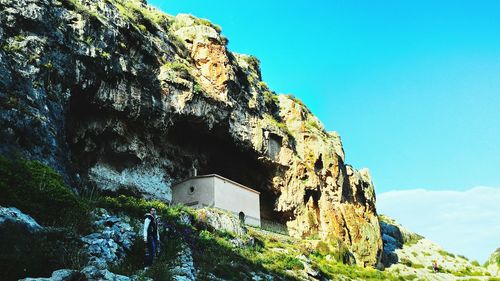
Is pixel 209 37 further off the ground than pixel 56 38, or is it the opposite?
pixel 209 37

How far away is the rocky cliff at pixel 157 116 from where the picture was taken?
82.4 feet

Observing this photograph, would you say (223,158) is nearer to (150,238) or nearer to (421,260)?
(150,238)

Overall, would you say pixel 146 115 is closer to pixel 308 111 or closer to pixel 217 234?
pixel 217 234

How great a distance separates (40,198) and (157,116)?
20262 mm

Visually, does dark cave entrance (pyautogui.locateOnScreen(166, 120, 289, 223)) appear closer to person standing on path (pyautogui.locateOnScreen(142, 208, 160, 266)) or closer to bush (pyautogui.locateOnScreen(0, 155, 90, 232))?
bush (pyautogui.locateOnScreen(0, 155, 90, 232))

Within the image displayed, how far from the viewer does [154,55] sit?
36.3m

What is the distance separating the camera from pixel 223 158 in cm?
4378

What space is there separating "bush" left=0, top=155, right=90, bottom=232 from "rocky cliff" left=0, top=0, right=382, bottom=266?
425 centimetres

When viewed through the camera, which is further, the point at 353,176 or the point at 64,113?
the point at 353,176

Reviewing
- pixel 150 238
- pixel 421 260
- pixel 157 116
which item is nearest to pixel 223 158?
pixel 157 116

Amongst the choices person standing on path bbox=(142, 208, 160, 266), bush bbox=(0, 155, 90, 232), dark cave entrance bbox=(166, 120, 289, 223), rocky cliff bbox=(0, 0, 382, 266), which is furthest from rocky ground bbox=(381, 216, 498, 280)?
bush bbox=(0, 155, 90, 232)

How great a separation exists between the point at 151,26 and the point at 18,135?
2028cm

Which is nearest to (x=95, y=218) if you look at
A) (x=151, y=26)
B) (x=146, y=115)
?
(x=146, y=115)

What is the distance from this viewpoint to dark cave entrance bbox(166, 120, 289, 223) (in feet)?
129
